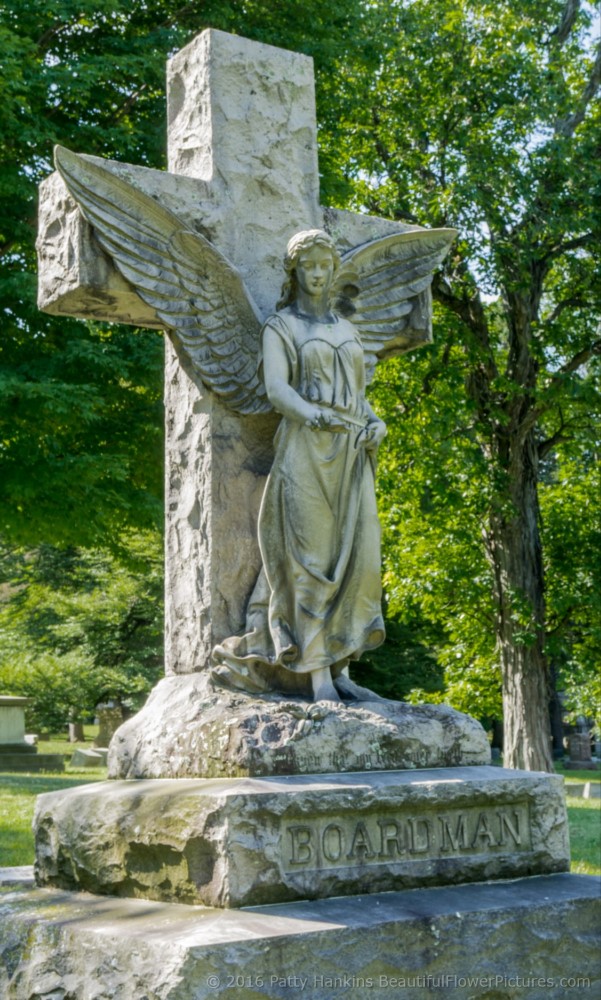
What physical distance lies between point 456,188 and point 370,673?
11.7 metres

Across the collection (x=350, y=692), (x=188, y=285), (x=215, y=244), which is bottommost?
(x=350, y=692)

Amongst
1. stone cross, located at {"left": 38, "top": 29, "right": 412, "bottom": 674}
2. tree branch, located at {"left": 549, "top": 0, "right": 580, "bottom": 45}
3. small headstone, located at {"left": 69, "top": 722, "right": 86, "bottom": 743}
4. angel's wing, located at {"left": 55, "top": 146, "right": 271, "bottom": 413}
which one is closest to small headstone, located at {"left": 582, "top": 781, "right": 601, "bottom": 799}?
tree branch, located at {"left": 549, "top": 0, "right": 580, "bottom": 45}

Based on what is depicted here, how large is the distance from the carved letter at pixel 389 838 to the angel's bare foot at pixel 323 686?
0.56 metres

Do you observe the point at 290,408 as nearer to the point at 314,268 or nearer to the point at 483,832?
the point at 314,268

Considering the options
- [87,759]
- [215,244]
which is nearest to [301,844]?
[215,244]

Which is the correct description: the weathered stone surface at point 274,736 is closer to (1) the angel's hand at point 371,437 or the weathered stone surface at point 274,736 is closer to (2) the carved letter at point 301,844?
(2) the carved letter at point 301,844

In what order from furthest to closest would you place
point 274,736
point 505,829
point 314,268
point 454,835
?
point 314,268
point 505,829
point 454,835
point 274,736

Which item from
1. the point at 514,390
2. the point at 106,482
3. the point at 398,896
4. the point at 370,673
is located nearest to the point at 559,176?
the point at 514,390

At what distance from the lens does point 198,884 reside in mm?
4242

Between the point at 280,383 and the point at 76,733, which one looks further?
the point at 76,733

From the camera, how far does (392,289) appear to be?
5.95 meters

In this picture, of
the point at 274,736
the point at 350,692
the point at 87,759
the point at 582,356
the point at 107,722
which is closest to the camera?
the point at 274,736

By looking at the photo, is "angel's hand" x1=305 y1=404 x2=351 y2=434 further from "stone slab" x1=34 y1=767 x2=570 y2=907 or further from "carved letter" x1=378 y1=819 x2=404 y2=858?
"carved letter" x1=378 y1=819 x2=404 y2=858

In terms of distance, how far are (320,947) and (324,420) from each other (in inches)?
77.4
